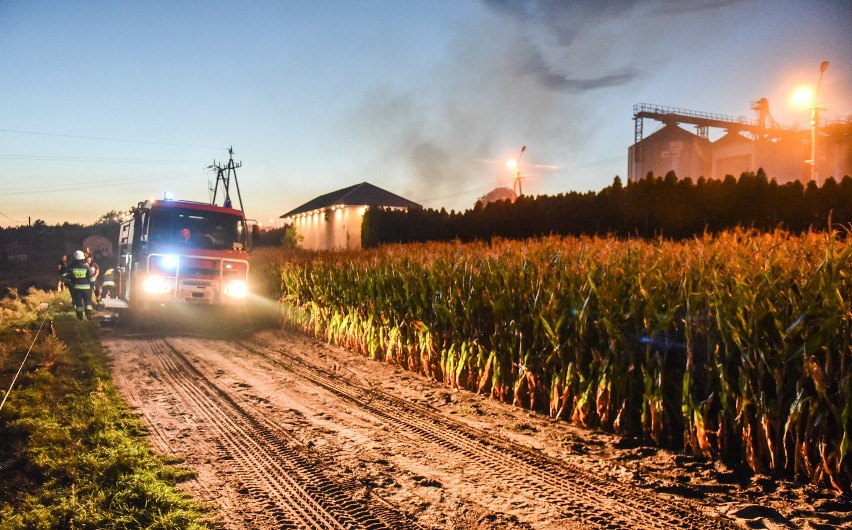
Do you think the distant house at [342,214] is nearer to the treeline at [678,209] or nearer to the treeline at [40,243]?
the treeline at [40,243]

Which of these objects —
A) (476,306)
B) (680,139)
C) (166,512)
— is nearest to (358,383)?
(476,306)

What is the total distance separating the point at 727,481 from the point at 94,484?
504 cm

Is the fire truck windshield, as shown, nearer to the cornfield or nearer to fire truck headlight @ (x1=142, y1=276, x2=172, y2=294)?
fire truck headlight @ (x1=142, y1=276, x2=172, y2=294)

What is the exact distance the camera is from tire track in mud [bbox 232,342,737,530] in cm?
425

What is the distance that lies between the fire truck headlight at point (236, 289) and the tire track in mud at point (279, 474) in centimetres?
741

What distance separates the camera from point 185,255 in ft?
49.3

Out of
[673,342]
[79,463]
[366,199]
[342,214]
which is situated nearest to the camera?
[79,463]

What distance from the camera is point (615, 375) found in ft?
19.9

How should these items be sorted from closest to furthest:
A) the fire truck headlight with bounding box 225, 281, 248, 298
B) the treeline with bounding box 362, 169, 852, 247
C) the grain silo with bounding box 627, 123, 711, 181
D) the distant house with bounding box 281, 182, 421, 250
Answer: the treeline with bounding box 362, 169, 852, 247
the fire truck headlight with bounding box 225, 281, 248, 298
the distant house with bounding box 281, 182, 421, 250
the grain silo with bounding box 627, 123, 711, 181

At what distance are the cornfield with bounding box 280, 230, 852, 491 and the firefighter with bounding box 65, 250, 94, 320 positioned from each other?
12.1 meters

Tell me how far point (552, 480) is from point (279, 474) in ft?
7.55

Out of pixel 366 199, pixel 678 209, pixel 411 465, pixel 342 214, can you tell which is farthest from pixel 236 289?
pixel 366 199

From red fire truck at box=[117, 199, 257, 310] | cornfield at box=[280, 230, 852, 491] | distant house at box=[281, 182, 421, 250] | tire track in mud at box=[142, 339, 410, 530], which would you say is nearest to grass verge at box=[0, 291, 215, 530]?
tire track in mud at box=[142, 339, 410, 530]

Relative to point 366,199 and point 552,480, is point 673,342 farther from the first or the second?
point 366,199
